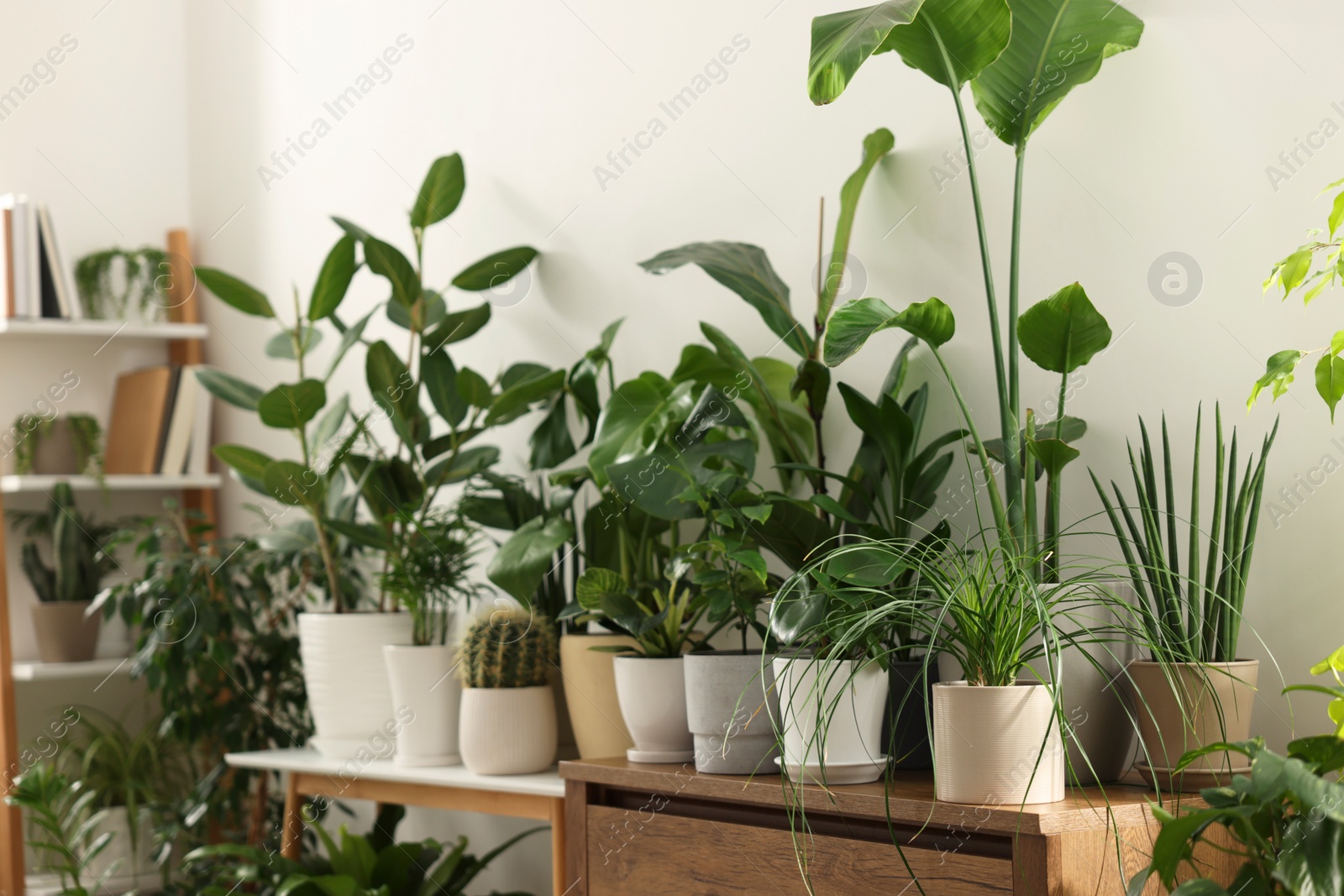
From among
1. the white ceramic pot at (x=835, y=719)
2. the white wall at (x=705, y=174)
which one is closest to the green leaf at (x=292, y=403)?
the white wall at (x=705, y=174)

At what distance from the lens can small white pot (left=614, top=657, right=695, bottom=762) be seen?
1783 millimetres

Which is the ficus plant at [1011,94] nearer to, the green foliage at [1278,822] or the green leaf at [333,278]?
the green foliage at [1278,822]

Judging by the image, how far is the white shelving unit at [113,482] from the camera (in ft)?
9.52

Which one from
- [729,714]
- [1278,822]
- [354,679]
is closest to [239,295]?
[354,679]

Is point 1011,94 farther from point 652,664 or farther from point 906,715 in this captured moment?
point 652,664

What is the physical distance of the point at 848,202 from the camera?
6.24 ft

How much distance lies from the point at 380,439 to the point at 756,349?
3.56ft

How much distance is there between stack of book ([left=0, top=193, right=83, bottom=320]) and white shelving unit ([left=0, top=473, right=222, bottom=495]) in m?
0.40

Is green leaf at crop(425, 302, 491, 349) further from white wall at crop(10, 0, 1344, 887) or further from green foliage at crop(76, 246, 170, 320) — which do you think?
green foliage at crop(76, 246, 170, 320)

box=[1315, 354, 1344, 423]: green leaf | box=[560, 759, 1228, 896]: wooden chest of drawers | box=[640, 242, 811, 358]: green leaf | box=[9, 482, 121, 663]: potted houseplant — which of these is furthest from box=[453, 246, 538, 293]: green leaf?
box=[1315, 354, 1344, 423]: green leaf

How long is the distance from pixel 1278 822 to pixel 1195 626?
33 centimetres

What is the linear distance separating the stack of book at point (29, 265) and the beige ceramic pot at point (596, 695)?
1791mm

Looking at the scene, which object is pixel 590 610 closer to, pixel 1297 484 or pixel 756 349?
pixel 756 349

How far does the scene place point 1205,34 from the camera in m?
1.62
